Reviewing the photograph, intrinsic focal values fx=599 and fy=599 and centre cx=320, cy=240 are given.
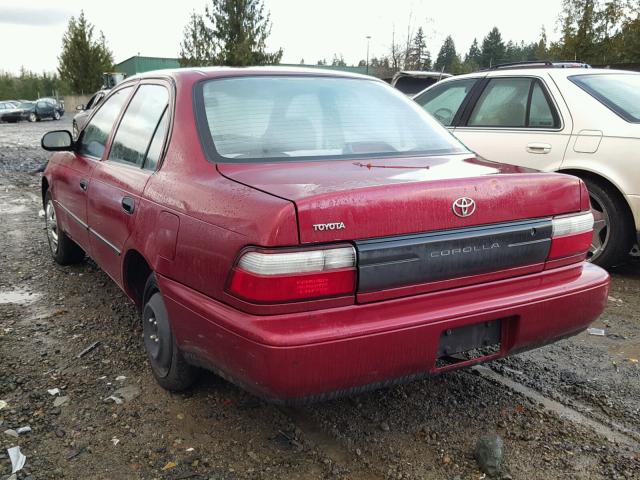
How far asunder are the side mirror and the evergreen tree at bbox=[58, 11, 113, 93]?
4523cm

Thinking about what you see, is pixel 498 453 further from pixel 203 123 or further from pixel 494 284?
pixel 203 123

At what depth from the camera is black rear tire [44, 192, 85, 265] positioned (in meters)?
4.99

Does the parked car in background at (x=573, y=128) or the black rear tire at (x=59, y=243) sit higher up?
the parked car in background at (x=573, y=128)

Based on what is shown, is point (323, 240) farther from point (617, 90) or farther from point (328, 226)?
point (617, 90)

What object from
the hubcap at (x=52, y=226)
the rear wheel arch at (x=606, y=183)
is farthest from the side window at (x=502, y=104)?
the hubcap at (x=52, y=226)

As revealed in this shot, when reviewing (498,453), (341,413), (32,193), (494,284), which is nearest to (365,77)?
(494,284)

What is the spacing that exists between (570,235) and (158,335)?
6.45 feet

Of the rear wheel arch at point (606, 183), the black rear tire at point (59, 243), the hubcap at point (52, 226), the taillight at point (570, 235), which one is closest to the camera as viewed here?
the taillight at point (570, 235)

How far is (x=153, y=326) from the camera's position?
3.04m

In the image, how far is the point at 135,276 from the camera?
329 centimetres

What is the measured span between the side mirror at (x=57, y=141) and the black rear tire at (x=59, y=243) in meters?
0.90

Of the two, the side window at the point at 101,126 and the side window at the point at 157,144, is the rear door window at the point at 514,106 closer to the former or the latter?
the side window at the point at 101,126

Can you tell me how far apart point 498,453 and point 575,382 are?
0.95 metres

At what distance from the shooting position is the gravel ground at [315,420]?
2.45 m
